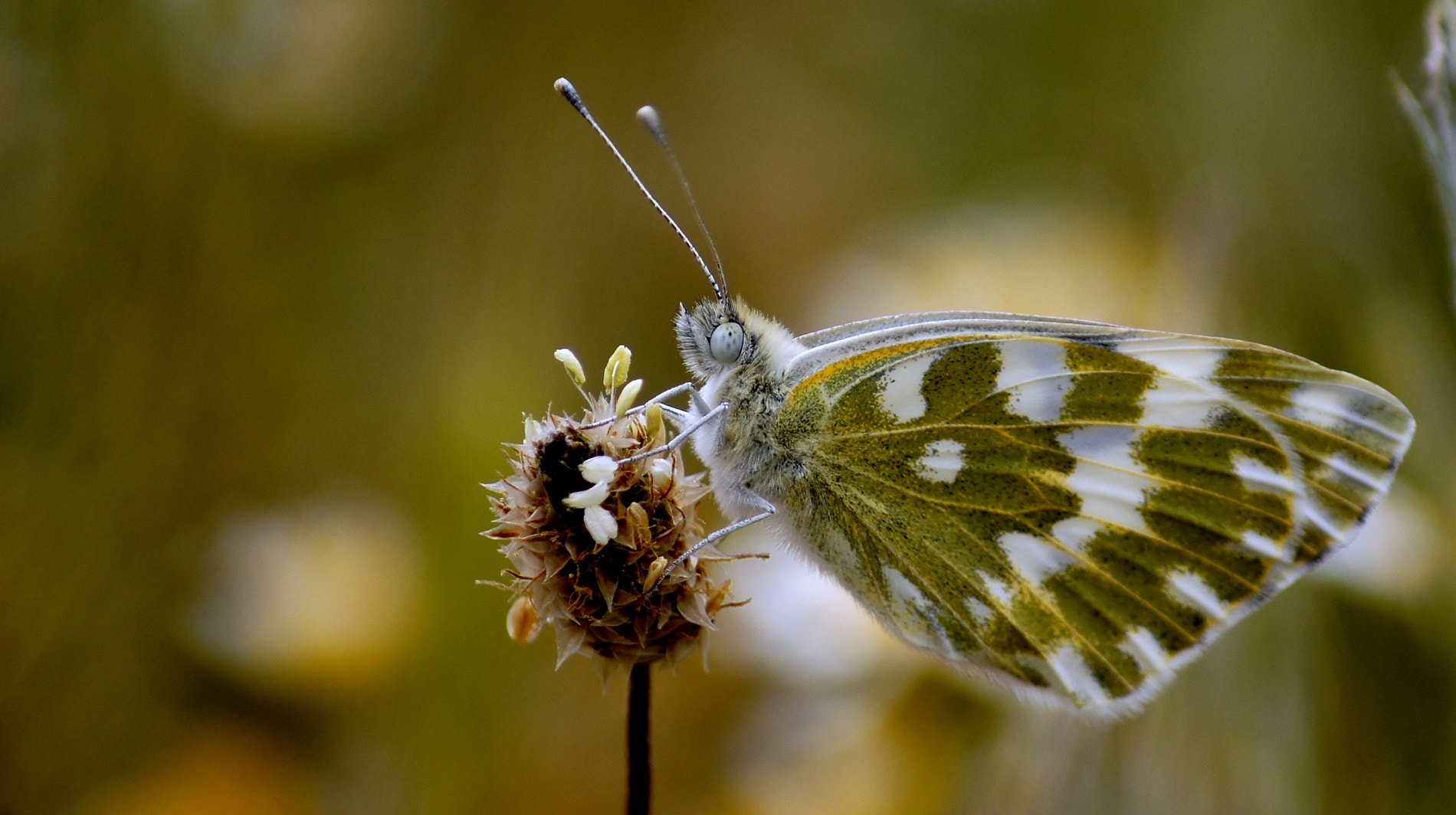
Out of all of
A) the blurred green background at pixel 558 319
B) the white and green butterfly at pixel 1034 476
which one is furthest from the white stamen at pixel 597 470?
the blurred green background at pixel 558 319

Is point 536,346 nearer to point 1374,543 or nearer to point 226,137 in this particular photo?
point 226,137

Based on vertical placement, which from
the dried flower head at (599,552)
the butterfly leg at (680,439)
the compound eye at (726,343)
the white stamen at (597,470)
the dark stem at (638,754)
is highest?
the compound eye at (726,343)

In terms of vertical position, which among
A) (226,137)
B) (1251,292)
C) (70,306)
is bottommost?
(70,306)

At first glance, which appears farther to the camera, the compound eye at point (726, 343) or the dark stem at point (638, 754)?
the compound eye at point (726, 343)

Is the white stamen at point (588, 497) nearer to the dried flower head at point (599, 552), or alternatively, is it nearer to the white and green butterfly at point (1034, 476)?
the dried flower head at point (599, 552)

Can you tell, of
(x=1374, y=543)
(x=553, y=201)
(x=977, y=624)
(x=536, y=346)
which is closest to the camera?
(x=977, y=624)

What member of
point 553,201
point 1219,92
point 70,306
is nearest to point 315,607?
point 70,306
